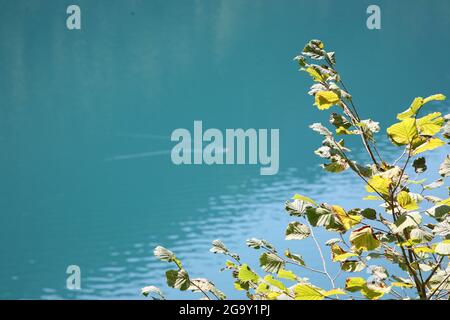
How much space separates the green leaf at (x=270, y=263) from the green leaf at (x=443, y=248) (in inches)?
8.3

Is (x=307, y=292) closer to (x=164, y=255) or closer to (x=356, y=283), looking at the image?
(x=356, y=283)

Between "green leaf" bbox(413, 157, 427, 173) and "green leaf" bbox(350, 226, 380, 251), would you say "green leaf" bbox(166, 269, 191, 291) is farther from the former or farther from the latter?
"green leaf" bbox(413, 157, 427, 173)

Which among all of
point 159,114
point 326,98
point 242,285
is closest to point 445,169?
point 326,98

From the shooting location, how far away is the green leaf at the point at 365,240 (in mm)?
774

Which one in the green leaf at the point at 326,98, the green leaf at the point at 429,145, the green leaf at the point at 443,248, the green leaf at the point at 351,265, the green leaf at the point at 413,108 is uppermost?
the green leaf at the point at 326,98

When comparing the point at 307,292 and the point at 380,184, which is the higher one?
the point at 380,184

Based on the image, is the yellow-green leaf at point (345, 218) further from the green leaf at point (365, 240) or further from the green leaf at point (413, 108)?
the green leaf at point (413, 108)

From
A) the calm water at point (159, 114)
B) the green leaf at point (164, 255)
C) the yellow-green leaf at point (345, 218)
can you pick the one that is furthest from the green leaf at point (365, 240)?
the calm water at point (159, 114)

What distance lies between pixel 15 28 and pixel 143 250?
5.84 m

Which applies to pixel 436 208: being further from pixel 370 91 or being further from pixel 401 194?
pixel 370 91

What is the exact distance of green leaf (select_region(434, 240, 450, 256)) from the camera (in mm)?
693

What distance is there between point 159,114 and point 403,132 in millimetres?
6742

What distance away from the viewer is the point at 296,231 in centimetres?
90

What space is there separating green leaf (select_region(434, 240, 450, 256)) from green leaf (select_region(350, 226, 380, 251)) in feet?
0.27
